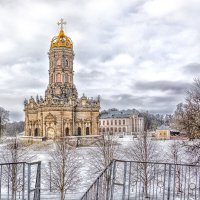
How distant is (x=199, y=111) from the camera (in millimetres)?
20578

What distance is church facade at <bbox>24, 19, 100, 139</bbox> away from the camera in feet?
165

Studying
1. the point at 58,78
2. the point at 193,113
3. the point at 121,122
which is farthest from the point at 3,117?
the point at 193,113

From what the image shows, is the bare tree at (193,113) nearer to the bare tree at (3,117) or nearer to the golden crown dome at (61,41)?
the golden crown dome at (61,41)

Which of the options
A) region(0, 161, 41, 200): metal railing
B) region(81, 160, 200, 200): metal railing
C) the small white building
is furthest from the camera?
the small white building

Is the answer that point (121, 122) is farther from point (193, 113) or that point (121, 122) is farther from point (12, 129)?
point (193, 113)

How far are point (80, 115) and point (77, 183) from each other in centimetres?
3186

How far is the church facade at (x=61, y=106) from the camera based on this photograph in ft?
165

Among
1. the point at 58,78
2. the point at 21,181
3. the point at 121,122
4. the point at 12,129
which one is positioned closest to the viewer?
the point at 21,181

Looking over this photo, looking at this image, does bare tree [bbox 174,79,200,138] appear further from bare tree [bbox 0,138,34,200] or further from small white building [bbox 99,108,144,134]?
small white building [bbox 99,108,144,134]

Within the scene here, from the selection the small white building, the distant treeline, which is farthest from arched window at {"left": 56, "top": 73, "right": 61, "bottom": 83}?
the small white building

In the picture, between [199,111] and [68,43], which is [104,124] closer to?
[68,43]

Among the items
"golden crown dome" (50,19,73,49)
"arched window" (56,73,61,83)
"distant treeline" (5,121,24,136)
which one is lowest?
"distant treeline" (5,121,24,136)

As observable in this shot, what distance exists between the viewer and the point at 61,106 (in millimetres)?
50406

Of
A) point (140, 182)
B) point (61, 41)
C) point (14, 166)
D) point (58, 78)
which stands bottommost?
point (14, 166)
